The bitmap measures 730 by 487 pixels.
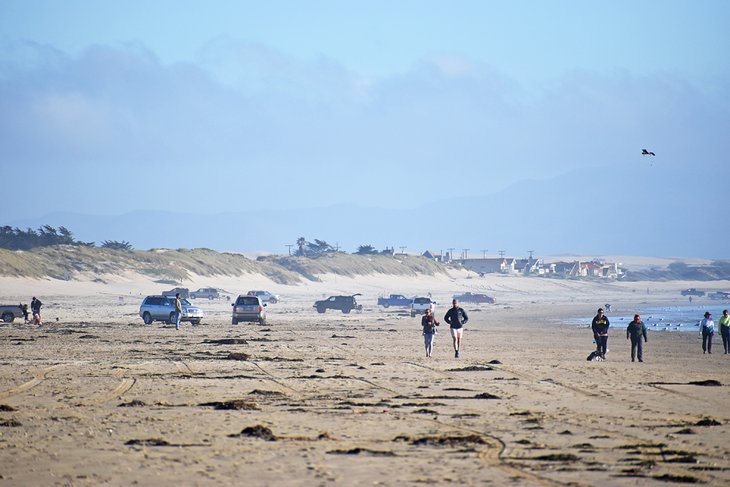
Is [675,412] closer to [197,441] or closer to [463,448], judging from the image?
[463,448]

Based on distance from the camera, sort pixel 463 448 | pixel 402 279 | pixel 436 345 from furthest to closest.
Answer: pixel 402 279 < pixel 436 345 < pixel 463 448

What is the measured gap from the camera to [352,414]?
1560 centimetres

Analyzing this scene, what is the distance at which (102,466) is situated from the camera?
11.1 metres

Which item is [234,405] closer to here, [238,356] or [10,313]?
[238,356]

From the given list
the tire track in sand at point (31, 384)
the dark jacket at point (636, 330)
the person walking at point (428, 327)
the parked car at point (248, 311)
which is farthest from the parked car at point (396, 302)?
the tire track in sand at point (31, 384)

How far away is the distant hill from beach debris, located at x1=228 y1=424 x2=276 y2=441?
69.7m

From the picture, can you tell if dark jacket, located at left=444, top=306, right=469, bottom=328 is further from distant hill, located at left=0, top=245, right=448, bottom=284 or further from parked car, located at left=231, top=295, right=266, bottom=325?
distant hill, located at left=0, top=245, right=448, bottom=284

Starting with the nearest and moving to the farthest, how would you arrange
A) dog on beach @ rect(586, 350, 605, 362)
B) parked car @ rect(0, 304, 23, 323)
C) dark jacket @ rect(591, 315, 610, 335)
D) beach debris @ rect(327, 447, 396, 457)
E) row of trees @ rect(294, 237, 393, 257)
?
beach debris @ rect(327, 447, 396, 457) < dark jacket @ rect(591, 315, 610, 335) < dog on beach @ rect(586, 350, 605, 362) < parked car @ rect(0, 304, 23, 323) < row of trees @ rect(294, 237, 393, 257)

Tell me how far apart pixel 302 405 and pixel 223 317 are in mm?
44928

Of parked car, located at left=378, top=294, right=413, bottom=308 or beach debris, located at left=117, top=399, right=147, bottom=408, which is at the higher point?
Answer: parked car, located at left=378, top=294, right=413, bottom=308

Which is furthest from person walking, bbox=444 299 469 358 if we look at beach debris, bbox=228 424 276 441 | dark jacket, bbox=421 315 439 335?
beach debris, bbox=228 424 276 441

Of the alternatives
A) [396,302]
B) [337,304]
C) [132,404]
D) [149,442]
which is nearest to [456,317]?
[132,404]

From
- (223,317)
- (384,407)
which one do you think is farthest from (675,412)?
(223,317)

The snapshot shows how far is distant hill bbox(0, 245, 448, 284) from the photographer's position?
86438 millimetres
